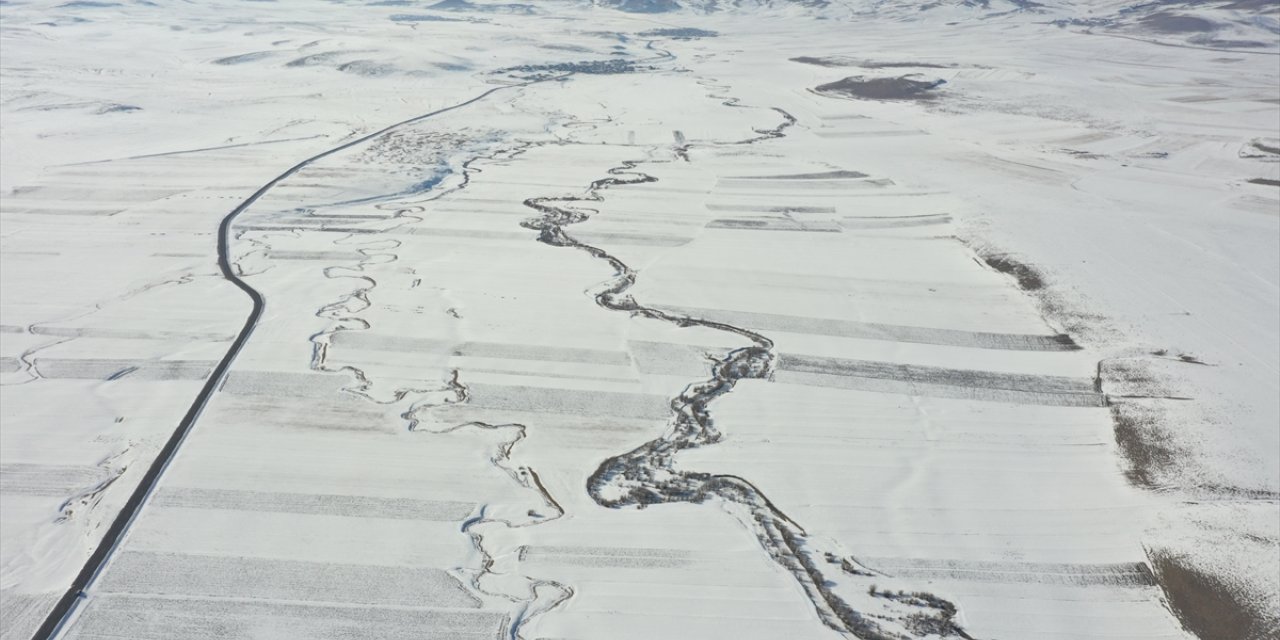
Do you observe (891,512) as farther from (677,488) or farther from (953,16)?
(953,16)

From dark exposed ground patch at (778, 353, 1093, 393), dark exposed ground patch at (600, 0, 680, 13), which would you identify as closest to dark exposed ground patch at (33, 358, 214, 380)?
dark exposed ground patch at (778, 353, 1093, 393)

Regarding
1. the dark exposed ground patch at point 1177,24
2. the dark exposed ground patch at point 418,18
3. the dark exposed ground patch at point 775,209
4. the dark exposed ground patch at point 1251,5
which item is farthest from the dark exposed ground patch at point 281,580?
the dark exposed ground patch at point 1251,5

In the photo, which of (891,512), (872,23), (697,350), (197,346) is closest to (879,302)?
(697,350)

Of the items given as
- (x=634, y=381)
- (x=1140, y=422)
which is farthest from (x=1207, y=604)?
(x=634, y=381)

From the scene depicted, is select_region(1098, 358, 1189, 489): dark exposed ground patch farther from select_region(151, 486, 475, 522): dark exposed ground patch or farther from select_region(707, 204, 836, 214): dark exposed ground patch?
select_region(707, 204, 836, 214): dark exposed ground patch

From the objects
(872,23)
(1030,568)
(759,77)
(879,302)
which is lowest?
(1030,568)

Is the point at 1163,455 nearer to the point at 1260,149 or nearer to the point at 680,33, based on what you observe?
the point at 1260,149

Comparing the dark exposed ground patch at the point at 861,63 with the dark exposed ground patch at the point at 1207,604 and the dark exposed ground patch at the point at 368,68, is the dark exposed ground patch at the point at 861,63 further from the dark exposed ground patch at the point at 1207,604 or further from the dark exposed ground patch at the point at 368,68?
the dark exposed ground patch at the point at 1207,604
